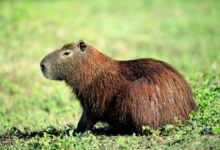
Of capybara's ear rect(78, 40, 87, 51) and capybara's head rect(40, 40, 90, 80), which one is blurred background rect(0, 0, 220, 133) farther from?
capybara's ear rect(78, 40, 87, 51)

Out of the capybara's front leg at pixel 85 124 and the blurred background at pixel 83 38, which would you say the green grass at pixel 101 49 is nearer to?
the blurred background at pixel 83 38

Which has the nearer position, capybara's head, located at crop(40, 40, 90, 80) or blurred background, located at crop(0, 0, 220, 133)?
capybara's head, located at crop(40, 40, 90, 80)

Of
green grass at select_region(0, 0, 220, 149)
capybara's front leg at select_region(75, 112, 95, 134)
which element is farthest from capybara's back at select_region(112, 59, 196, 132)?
capybara's front leg at select_region(75, 112, 95, 134)

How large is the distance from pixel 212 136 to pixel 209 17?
15.3m

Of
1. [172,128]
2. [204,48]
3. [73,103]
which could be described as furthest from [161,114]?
[204,48]

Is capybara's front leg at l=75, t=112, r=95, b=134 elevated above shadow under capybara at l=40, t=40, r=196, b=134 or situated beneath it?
situated beneath

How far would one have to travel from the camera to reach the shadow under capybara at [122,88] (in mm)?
7363

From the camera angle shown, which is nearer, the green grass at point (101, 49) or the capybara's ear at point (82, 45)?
the green grass at point (101, 49)

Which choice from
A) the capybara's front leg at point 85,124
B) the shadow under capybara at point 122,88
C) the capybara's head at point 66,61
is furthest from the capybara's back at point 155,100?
the capybara's head at point 66,61

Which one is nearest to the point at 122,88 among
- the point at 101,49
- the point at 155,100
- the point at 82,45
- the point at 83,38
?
the point at 155,100

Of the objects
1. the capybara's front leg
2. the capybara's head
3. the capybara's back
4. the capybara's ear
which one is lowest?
the capybara's front leg

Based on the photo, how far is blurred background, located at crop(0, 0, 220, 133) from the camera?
1117 centimetres

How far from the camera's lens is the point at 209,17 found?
2166 cm

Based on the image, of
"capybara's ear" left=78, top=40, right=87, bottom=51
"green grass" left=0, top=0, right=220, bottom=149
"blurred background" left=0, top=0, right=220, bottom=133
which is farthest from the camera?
"blurred background" left=0, top=0, right=220, bottom=133
